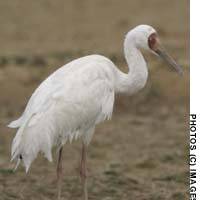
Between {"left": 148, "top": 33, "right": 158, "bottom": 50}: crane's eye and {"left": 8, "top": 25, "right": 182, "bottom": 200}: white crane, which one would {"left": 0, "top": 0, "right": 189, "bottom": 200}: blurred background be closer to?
{"left": 8, "top": 25, "right": 182, "bottom": 200}: white crane

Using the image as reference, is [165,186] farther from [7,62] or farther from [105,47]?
[105,47]

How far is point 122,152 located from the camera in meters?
14.6

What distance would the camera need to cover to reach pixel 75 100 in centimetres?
1034

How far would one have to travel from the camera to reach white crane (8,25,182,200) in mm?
10039

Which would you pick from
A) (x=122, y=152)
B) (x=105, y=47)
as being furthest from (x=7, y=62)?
(x=122, y=152)

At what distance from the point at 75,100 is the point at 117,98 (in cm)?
731

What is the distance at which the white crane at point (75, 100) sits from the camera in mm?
10039

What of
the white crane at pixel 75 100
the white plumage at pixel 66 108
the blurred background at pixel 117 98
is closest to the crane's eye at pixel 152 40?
the white crane at pixel 75 100

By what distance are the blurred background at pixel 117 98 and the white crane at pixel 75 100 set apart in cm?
146

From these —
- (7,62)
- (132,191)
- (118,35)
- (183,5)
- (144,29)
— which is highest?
(183,5)

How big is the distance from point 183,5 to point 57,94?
669 inches

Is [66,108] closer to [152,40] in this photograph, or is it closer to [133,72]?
[133,72]

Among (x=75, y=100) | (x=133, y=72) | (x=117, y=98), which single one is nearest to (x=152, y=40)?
(x=133, y=72)

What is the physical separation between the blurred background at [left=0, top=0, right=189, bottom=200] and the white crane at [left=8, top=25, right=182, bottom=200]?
1456mm
